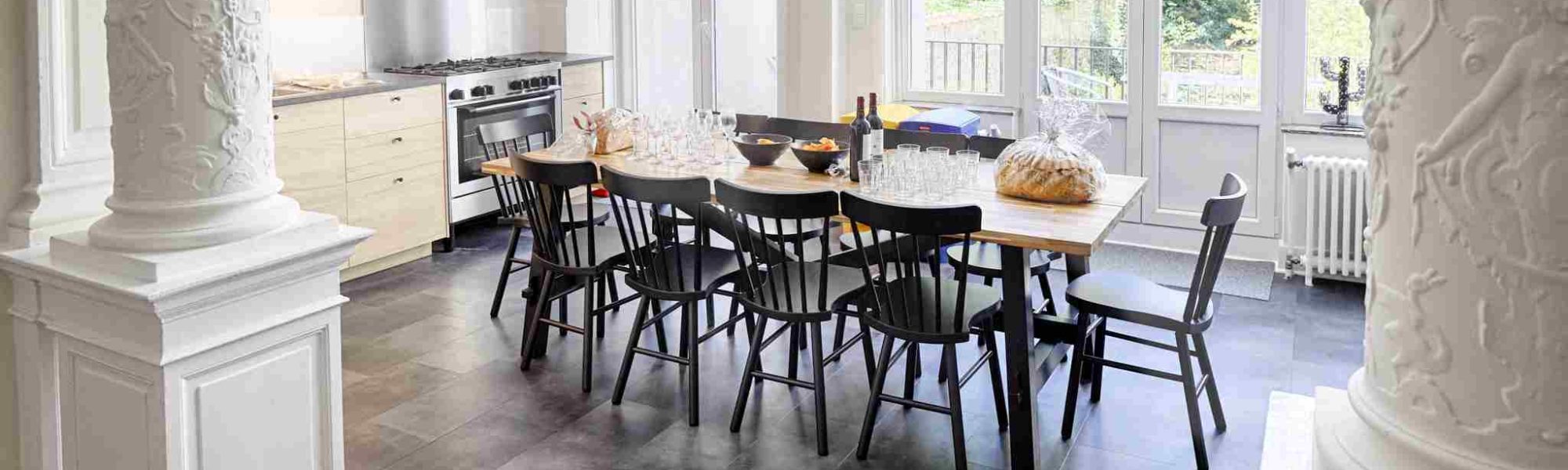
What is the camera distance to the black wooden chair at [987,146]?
4738 millimetres

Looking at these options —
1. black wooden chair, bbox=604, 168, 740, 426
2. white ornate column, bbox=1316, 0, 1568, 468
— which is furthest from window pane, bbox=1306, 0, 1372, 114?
white ornate column, bbox=1316, 0, 1568, 468

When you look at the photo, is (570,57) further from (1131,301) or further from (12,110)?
(12,110)

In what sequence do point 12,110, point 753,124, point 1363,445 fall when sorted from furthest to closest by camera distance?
point 753,124
point 12,110
point 1363,445

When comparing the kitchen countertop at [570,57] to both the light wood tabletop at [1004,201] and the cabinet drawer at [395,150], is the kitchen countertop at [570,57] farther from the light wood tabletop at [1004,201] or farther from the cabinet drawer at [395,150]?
the light wood tabletop at [1004,201]

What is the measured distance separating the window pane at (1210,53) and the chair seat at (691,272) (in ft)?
9.77

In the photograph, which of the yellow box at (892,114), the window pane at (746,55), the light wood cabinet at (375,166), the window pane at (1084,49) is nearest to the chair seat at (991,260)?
the yellow box at (892,114)

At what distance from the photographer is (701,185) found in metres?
3.93

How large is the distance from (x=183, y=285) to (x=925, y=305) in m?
2.02

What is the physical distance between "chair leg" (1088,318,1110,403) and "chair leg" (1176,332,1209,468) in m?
0.30

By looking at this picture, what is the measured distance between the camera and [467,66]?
22.5 feet

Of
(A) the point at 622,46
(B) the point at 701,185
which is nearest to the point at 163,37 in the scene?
(B) the point at 701,185

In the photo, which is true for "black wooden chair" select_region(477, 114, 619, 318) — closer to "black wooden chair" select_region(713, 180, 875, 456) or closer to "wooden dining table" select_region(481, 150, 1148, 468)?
"wooden dining table" select_region(481, 150, 1148, 468)

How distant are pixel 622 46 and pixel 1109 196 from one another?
4.57m

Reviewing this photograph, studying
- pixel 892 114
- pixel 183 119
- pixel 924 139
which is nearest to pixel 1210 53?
pixel 892 114
